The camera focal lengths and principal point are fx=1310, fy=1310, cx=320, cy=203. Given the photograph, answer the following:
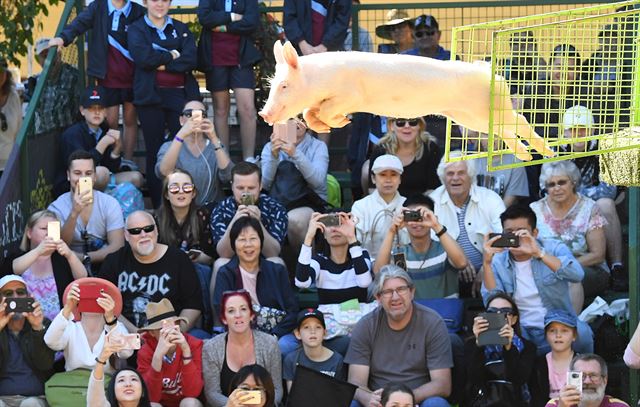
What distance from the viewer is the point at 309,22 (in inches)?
352

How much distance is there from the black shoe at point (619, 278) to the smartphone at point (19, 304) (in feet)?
11.9

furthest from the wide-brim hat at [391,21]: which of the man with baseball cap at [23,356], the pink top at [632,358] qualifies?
the man with baseball cap at [23,356]

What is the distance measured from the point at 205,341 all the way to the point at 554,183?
95.7 inches

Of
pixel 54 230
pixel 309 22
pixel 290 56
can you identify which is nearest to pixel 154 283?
pixel 54 230

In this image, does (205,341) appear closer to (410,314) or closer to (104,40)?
(410,314)

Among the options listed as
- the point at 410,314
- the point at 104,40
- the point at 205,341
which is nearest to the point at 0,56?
the point at 104,40

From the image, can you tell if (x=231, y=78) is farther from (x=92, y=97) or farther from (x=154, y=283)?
(x=154, y=283)

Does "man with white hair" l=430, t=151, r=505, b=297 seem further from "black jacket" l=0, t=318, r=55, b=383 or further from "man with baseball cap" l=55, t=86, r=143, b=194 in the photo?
"black jacket" l=0, t=318, r=55, b=383

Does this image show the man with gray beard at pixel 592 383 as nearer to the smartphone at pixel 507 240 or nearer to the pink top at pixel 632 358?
the pink top at pixel 632 358

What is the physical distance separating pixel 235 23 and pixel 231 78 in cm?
41

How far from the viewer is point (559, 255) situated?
7758 millimetres

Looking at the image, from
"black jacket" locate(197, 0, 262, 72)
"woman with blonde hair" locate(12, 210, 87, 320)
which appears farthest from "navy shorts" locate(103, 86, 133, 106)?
"woman with blonde hair" locate(12, 210, 87, 320)

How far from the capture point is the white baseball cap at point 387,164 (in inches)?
321

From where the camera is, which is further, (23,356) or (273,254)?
(273,254)
